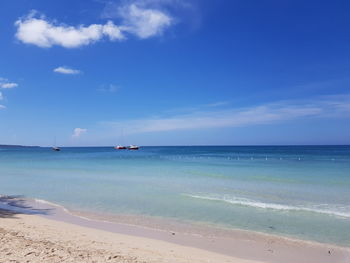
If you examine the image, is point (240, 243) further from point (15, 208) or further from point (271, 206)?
point (15, 208)

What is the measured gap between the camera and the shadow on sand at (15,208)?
428 inches

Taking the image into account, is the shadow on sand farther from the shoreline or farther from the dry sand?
the dry sand

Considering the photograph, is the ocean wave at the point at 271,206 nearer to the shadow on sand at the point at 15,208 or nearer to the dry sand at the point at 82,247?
the dry sand at the point at 82,247

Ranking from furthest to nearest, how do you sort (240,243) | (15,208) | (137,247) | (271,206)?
(271,206) < (15,208) < (240,243) < (137,247)

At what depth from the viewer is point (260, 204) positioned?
1262 cm

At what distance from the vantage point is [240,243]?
7781mm

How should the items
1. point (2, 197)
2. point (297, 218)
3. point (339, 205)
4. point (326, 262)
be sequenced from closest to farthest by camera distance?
point (326, 262) → point (297, 218) → point (339, 205) → point (2, 197)

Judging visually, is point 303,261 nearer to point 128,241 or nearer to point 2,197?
point 128,241

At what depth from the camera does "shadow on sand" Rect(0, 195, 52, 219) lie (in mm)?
10867

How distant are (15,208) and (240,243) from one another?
32.8ft

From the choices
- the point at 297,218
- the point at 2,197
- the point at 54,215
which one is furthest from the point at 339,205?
the point at 2,197

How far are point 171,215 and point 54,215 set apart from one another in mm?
4784

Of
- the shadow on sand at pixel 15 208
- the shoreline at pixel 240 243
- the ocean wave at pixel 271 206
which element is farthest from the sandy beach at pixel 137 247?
the ocean wave at pixel 271 206

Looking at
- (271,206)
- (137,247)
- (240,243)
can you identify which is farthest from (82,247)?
(271,206)
